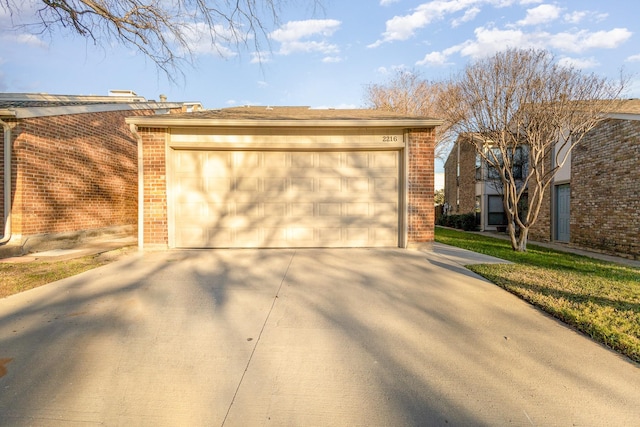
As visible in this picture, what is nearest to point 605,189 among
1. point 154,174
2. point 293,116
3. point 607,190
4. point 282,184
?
point 607,190

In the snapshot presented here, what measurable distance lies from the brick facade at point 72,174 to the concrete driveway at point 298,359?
4.55 m

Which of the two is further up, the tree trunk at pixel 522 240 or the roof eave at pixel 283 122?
the roof eave at pixel 283 122

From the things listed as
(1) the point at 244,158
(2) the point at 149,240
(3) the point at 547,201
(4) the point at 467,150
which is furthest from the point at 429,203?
(4) the point at 467,150

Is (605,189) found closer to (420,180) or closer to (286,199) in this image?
(420,180)

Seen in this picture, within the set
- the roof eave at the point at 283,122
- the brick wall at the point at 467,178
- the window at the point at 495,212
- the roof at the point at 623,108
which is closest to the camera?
the roof eave at the point at 283,122

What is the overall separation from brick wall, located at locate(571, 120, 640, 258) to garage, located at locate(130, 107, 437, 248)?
248 inches

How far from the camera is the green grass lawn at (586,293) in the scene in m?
3.30

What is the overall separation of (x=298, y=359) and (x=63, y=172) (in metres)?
9.19

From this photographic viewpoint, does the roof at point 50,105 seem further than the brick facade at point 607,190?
No

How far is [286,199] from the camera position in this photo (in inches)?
293

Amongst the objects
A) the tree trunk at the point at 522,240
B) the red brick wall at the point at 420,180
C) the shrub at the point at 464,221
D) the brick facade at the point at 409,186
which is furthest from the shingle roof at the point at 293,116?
the shrub at the point at 464,221

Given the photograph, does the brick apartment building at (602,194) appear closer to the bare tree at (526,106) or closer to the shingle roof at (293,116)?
the bare tree at (526,106)

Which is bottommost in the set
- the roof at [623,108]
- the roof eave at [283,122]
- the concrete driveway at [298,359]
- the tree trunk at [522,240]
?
the concrete driveway at [298,359]

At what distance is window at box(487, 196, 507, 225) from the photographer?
62.9ft
